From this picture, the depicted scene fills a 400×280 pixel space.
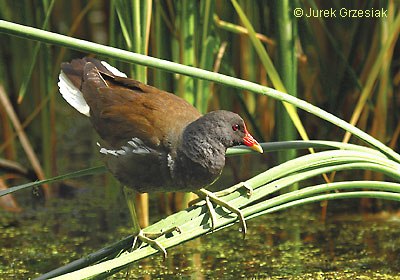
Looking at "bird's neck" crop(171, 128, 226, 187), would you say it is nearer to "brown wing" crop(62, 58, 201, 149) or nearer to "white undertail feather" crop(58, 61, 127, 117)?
"brown wing" crop(62, 58, 201, 149)

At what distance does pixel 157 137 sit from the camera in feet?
4.13

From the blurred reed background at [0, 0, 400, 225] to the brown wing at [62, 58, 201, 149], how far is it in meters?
0.23

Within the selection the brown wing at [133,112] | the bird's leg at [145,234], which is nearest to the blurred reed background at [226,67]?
the brown wing at [133,112]

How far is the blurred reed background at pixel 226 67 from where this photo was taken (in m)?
1.71

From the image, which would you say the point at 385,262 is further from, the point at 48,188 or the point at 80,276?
the point at 48,188

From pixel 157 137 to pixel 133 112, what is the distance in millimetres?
96

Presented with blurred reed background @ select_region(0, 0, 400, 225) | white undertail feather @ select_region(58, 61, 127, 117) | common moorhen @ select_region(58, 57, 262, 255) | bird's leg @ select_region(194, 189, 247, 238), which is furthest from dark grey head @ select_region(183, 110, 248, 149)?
blurred reed background @ select_region(0, 0, 400, 225)

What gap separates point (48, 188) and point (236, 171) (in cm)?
66

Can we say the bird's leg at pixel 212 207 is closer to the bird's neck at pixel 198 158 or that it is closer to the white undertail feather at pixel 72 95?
the bird's neck at pixel 198 158

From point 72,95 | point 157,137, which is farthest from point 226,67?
point 157,137

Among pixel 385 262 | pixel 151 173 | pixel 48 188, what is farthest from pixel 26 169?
pixel 385 262

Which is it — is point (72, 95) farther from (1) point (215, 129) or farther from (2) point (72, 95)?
(1) point (215, 129)

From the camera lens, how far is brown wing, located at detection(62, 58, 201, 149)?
127 cm

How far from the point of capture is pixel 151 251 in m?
1.12
